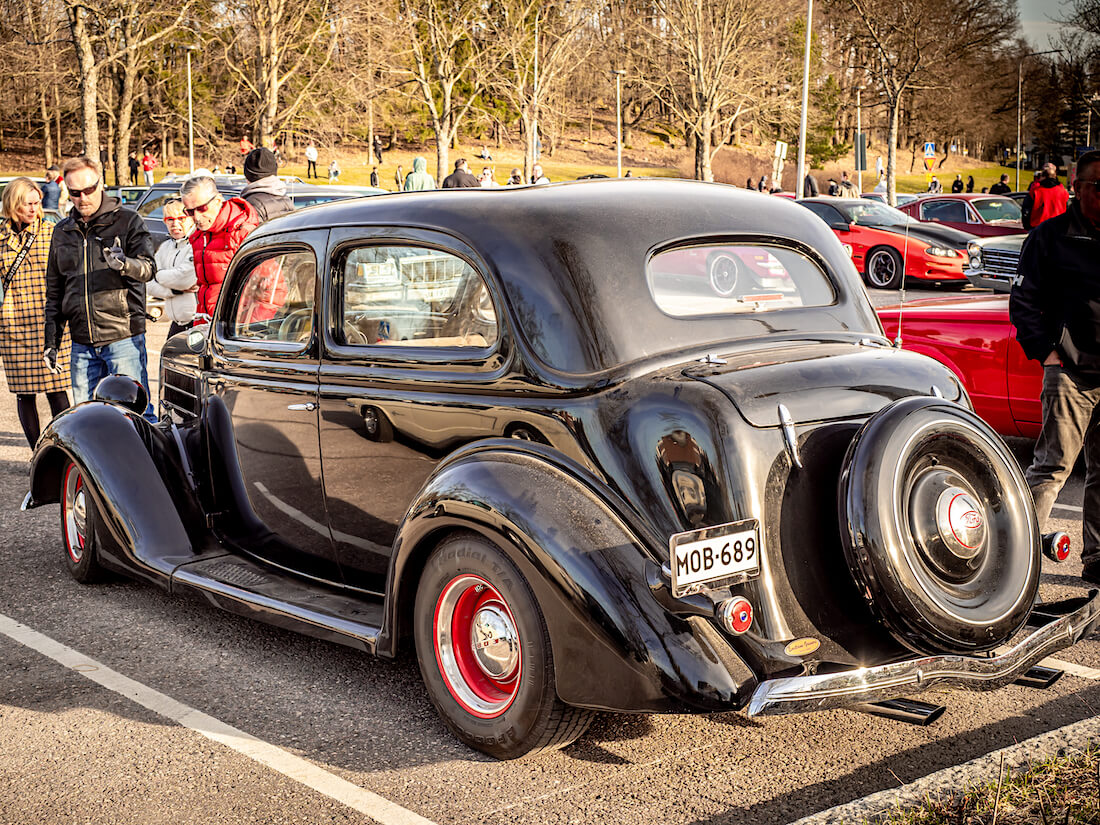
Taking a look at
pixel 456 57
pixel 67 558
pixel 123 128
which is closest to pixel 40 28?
pixel 123 128

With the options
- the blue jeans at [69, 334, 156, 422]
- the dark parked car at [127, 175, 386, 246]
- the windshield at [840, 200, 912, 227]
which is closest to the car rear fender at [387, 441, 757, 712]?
the blue jeans at [69, 334, 156, 422]

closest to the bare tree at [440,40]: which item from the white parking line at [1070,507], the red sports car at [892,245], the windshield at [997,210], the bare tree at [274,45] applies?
the bare tree at [274,45]

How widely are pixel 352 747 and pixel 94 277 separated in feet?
14.9

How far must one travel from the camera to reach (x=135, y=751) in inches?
147

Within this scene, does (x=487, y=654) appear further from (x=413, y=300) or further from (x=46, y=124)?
(x=46, y=124)

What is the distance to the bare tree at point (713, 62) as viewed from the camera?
4822 centimetres

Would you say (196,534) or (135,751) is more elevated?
(196,534)

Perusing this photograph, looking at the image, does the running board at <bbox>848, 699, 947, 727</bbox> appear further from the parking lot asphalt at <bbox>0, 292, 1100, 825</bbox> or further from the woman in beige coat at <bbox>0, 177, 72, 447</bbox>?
the woman in beige coat at <bbox>0, 177, 72, 447</bbox>

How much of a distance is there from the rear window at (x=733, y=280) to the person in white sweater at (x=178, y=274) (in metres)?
4.18

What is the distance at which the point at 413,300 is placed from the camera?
4.21 m

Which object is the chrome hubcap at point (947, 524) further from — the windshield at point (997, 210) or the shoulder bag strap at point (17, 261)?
the windshield at point (997, 210)

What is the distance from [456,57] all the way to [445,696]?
57.3m

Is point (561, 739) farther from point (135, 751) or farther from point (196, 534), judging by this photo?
point (196, 534)

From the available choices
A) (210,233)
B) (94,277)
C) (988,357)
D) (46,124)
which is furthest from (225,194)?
(46,124)
